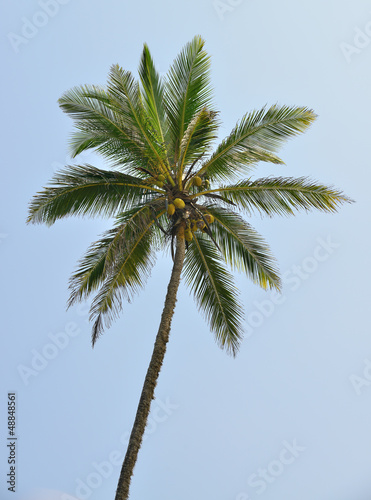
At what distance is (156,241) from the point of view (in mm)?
13398

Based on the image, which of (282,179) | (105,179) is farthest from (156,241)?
(282,179)

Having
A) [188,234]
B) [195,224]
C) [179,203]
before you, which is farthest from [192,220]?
[179,203]

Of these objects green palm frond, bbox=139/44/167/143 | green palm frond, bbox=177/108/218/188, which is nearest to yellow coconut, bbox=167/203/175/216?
green palm frond, bbox=177/108/218/188

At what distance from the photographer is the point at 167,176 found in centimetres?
1224

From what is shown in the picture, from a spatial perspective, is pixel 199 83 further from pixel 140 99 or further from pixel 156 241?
pixel 156 241

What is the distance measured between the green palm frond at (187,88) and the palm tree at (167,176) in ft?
0.07

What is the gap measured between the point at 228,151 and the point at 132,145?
6.42 ft

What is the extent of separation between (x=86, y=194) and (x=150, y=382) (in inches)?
156

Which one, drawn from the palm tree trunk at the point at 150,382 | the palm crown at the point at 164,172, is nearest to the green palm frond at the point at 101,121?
the palm crown at the point at 164,172

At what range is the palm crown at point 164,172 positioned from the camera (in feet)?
39.9

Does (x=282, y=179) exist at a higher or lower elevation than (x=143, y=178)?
higher

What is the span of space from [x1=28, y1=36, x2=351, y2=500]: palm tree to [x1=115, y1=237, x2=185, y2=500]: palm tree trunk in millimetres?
53

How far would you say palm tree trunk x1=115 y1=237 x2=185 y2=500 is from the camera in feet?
32.5

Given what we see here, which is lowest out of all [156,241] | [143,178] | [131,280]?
[131,280]
